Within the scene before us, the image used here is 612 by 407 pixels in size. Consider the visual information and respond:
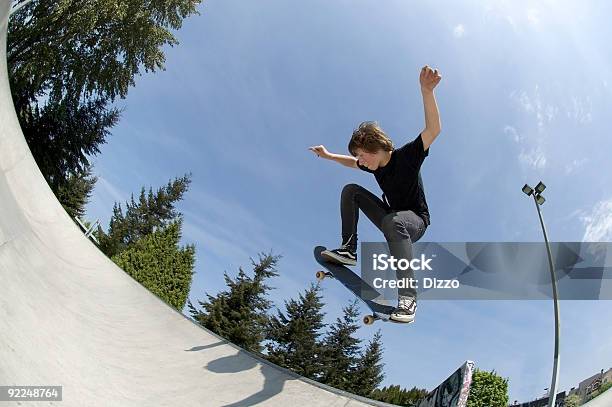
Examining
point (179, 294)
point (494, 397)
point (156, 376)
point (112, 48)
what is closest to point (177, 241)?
point (179, 294)

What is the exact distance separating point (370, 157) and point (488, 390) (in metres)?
11.2

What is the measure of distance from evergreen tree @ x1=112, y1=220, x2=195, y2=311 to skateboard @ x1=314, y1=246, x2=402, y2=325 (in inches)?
583

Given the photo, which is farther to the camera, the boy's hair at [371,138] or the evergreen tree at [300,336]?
the evergreen tree at [300,336]

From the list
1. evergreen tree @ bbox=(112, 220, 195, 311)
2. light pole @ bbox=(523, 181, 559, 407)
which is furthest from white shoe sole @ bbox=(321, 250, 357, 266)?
evergreen tree @ bbox=(112, 220, 195, 311)

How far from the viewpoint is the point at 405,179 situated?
9.53ft

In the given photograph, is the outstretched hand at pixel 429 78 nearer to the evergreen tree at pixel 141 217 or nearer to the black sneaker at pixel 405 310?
the black sneaker at pixel 405 310

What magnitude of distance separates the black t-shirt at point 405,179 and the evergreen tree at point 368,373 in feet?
60.5

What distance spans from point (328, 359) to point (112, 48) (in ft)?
54.3

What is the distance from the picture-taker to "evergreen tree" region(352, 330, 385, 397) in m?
19.5

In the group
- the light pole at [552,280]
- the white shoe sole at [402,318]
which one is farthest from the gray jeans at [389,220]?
the light pole at [552,280]

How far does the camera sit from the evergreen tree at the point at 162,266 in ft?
56.9

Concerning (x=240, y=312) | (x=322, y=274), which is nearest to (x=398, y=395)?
(x=240, y=312)

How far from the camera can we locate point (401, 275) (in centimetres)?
298

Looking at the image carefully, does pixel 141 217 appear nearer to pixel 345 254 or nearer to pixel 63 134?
pixel 63 134
